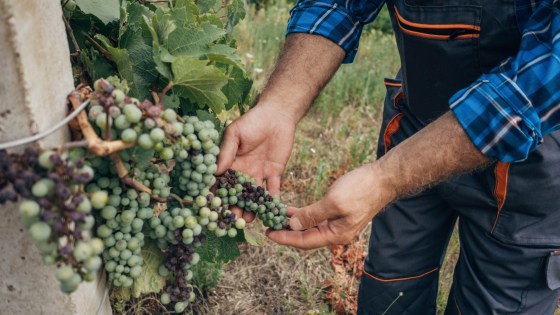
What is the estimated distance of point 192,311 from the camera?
8.26ft

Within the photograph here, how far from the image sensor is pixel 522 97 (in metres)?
1.56

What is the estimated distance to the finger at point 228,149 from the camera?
159 cm

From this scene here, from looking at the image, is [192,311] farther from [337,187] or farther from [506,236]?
[506,236]

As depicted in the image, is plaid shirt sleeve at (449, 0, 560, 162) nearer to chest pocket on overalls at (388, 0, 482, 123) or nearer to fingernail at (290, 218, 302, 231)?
chest pocket on overalls at (388, 0, 482, 123)

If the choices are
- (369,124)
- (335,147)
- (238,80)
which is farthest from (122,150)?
(369,124)

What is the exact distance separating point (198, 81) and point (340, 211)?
25.4 inches

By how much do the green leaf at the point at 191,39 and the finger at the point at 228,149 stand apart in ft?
1.29

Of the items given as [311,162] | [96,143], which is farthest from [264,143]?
[311,162]

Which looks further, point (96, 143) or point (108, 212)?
point (108, 212)

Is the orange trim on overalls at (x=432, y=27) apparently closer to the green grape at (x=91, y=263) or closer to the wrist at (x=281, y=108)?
the wrist at (x=281, y=108)

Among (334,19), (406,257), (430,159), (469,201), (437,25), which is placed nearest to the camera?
(430,159)

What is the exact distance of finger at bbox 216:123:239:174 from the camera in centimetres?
159

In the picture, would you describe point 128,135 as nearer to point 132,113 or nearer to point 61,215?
point 132,113

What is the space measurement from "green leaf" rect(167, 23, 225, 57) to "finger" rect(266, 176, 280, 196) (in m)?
0.72
